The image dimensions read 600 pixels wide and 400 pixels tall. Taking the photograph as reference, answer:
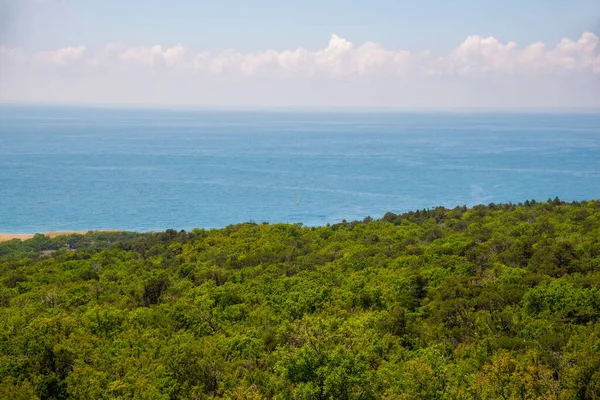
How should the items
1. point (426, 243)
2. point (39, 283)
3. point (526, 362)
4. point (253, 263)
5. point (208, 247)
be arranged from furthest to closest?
point (208, 247), point (426, 243), point (253, 263), point (39, 283), point (526, 362)

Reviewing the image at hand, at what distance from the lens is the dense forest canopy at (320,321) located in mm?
19625

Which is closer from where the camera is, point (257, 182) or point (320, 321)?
point (320, 321)

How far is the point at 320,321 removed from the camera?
23.5 meters

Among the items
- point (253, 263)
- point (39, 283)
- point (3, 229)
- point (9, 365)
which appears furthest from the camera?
point (3, 229)

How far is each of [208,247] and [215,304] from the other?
19.2m

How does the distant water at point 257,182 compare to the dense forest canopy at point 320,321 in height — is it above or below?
below

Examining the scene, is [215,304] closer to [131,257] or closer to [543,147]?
[131,257]

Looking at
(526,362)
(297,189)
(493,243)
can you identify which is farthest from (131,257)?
(297,189)

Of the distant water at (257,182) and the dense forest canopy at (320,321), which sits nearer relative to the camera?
the dense forest canopy at (320,321)

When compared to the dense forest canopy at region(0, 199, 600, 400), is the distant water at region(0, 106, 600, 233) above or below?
below

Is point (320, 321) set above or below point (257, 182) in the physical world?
above

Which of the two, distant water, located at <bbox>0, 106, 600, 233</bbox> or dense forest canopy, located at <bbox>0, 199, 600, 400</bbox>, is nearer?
dense forest canopy, located at <bbox>0, 199, 600, 400</bbox>

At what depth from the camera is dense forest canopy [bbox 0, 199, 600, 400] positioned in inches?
773

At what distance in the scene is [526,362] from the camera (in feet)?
68.7
